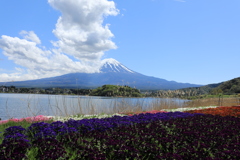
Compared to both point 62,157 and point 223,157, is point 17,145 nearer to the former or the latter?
point 62,157

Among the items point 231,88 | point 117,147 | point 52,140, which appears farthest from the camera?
point 231,88

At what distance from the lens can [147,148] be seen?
3074mm

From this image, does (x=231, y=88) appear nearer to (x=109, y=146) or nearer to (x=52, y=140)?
(x=109, y=146)

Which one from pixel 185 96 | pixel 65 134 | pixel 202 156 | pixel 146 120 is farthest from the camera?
pixel 185 96

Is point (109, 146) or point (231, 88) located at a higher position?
point (231, 88)

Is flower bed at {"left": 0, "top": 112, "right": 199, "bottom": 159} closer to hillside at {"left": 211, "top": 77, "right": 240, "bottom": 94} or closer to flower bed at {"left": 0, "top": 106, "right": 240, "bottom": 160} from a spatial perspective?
flower bed at {"left": 0, "top": 106, "right": 240, "bottom": 160}

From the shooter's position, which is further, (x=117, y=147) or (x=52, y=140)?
(x=52, y=140)

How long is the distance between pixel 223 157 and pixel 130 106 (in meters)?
8.13

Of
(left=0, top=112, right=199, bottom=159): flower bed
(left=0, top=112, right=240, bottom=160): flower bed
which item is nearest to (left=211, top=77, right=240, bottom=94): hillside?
(left=0, top=112, right=240, bottom=160): flower bed

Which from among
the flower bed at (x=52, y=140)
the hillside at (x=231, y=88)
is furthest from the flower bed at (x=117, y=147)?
the hillside at (x=231, y=88)

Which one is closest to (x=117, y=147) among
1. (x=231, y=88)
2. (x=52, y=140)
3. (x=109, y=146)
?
(x=109, y=146)

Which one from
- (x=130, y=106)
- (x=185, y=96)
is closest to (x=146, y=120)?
(x=130, y=106)

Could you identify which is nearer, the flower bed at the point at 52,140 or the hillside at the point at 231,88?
the flower bed at the point at 52,140

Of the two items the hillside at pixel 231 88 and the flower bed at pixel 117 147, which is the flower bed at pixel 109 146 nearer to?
the flower bed at pixel 117 147
